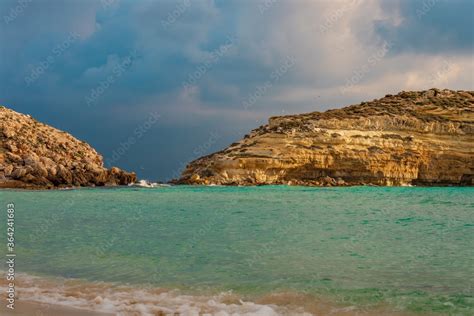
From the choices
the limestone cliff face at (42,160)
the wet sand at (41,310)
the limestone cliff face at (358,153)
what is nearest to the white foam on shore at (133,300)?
the wet sand at (41,310)

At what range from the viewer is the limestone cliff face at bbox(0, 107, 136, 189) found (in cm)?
5069

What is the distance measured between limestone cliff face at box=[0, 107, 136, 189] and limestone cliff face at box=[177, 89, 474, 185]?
532 inches

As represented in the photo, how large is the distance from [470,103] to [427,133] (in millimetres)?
12271

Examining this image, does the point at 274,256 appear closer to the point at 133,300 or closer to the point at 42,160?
the point at 133,300

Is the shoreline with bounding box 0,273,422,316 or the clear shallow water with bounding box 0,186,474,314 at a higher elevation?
the clear shallow water with bounding box 0,186,474,314

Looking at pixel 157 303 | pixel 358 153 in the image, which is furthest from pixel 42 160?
pixel 157 303

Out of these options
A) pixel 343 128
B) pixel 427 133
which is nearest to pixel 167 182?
pixel 343 128

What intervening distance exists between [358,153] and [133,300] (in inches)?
2400

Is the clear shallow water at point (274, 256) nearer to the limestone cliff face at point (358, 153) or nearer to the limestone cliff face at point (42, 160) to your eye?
the limestone cliff face at point (42, 160)

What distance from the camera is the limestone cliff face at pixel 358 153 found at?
211ft

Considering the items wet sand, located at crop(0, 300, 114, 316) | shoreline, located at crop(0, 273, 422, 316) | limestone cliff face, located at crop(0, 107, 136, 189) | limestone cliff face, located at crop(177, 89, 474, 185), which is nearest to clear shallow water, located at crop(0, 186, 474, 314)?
shoreline, located at crop(0, 273, 422, 316)

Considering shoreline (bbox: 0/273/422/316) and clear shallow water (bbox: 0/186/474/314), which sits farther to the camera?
clear shallow water (bbox: 0/186/474/314)

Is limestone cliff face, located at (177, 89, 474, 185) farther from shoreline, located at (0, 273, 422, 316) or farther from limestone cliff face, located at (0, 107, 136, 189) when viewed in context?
shoreline, located at (0, 273, 422, 316)

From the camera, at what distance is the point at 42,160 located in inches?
2160
